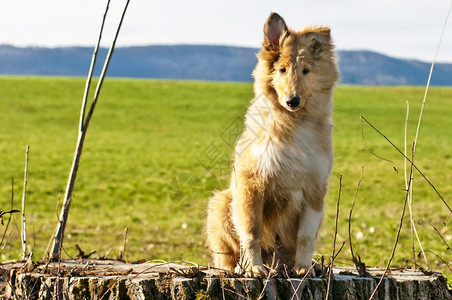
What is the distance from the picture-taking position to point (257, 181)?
4492 millimetres

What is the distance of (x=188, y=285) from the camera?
400 cm

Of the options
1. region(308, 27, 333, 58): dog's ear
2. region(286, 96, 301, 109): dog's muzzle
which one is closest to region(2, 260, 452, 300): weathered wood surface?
region(286, 96, 301, 109): dog's muzzle

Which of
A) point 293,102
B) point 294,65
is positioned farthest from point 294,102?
point 294,65

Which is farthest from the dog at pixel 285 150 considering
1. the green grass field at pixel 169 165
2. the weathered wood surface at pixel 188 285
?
the green grass field at pixel 169 165

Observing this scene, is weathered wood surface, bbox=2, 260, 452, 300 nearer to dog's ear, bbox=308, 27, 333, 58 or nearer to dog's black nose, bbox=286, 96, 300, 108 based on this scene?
dog's black nose, bbox=286, 96, 300, 108

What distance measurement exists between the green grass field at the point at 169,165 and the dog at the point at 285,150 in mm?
584

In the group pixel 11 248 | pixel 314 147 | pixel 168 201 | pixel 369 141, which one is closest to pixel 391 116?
pixel 369 141

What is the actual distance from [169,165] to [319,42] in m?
18.4

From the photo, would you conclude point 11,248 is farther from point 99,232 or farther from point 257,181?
point 257,181

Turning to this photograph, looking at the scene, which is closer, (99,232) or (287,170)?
(287,170)

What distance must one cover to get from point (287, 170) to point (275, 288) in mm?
887

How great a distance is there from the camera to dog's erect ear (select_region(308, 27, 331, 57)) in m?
4.64

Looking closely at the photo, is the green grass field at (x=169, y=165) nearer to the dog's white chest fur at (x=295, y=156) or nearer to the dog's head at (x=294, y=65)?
the dog's head at (x=294, y=65)

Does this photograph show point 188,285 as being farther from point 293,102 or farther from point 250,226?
point 293,102
